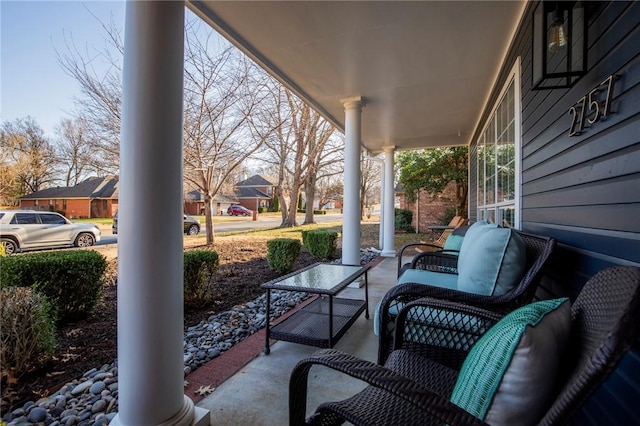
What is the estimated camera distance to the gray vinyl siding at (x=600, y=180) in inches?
42.5

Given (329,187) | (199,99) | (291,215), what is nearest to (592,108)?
(199,99)

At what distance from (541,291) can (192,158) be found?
7.06 metres

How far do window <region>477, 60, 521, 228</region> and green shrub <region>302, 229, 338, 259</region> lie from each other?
307 centimetres

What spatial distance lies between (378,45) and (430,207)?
11096 millimetres

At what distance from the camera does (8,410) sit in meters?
1.73

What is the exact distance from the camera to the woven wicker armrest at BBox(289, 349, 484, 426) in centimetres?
76

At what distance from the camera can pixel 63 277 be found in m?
2.87

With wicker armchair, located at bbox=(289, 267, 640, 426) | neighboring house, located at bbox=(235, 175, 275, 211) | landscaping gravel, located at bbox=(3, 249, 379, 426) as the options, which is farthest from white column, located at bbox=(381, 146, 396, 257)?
neighboring house, located at bbox=(235, 175, 275, 211)

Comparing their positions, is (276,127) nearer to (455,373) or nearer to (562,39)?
(562,39)

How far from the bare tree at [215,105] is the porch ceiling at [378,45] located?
3545 millimetres

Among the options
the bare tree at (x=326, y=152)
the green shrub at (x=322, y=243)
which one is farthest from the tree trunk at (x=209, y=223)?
the bare tree at (x=326, y=152)

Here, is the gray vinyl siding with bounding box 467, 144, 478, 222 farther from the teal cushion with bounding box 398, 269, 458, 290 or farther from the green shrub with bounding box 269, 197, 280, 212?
the green shrub with bounding box 269, 197, 280, 212

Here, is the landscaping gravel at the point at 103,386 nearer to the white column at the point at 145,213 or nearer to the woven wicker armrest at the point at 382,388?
the white column at the point at 145,213

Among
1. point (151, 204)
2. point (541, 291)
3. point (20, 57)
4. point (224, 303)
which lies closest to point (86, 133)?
Result: point (20, 57)
